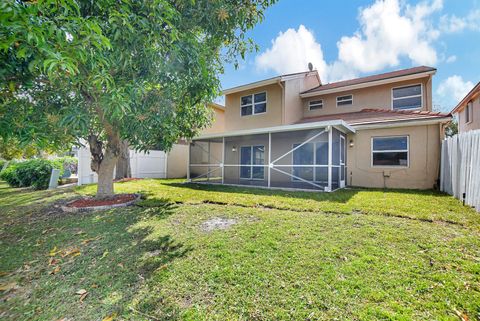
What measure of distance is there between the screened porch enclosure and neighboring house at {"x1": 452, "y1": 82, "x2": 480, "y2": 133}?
307 inches

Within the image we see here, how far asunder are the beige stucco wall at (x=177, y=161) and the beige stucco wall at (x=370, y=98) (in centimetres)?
936

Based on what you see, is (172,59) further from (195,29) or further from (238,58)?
(238,58)

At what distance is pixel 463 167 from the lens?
614 cm

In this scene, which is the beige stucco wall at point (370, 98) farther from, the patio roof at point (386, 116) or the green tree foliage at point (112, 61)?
the green tree foliage at point (112, 61)

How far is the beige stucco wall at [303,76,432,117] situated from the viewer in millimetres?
10727

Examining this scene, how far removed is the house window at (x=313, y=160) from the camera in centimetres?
1104

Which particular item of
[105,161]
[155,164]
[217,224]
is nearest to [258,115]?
[155,164]

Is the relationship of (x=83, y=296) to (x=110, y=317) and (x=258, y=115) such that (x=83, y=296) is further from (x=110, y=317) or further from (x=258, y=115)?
(x=258, y=115)

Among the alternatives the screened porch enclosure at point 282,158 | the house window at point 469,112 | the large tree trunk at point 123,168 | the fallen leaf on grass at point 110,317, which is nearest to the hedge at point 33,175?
the large tree trunk at point 123,168

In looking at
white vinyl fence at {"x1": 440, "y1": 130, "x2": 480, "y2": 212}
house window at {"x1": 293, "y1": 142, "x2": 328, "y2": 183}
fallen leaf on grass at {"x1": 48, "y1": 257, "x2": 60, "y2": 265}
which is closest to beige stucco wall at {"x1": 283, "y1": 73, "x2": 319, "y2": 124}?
house window at {"x1": 293, "y1": 142, "x2": 328, "y2": 183}

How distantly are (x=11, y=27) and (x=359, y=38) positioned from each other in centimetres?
1533

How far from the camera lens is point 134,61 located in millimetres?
4145

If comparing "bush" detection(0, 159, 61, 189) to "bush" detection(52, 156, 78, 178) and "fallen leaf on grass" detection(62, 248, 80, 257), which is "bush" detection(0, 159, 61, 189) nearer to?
"bush" detection(52, 156, 78, 178)

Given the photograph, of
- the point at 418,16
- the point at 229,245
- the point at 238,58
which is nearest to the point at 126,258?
the point at 229,245
